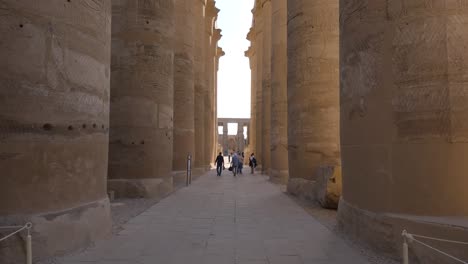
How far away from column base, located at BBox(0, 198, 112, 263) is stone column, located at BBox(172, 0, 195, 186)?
10.00 m

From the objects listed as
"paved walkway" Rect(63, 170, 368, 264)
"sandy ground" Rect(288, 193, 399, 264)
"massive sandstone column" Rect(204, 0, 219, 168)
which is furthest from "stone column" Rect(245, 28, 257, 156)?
"paved walkway" Rect(63, 170, 368, 264)

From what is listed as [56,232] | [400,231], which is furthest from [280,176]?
[56,232]

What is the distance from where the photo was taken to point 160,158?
11055 mm

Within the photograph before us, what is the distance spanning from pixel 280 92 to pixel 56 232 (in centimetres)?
1228

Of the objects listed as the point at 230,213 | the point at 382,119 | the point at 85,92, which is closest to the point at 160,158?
the point at 230,213

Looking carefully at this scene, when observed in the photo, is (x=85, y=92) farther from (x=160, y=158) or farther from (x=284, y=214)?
(x=160, y=158)

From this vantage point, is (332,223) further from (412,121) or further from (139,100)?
(139,100)

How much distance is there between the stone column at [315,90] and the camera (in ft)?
33.2

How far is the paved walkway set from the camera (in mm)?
4816

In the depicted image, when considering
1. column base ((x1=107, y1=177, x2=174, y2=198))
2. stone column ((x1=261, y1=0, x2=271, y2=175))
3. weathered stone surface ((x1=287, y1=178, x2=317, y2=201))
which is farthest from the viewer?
stone column ((x1=261, y1=0, x2=271, y2=175))

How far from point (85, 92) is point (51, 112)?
692 mm

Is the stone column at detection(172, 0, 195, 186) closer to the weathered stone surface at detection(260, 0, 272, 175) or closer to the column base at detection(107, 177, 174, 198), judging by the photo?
the column base at detection(107, 177, 174, 198)

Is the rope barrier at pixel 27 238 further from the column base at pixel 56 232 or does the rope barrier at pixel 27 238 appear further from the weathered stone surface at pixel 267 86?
the weathered stone surface at pixel 267 86

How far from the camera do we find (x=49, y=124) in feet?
16.0
